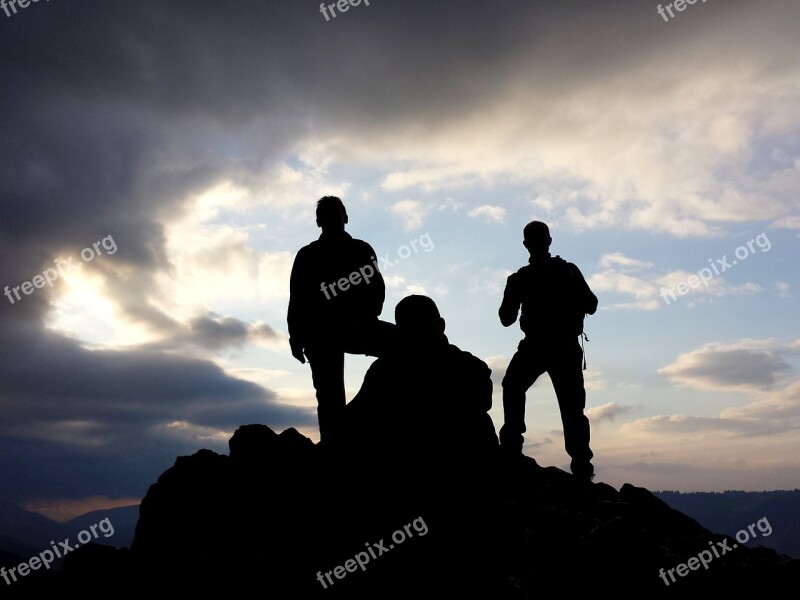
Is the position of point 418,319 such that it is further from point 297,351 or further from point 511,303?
point 511,303

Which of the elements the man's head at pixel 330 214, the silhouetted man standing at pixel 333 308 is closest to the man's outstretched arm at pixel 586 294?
the silhouetted man standing at pixel 333 308

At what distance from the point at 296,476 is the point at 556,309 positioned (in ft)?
20.6

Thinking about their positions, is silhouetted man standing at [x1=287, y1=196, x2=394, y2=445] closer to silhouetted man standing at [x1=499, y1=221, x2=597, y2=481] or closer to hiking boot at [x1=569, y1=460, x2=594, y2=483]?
silhouetted man standing at [x1=499, y1=221, x2=597, y2=481]

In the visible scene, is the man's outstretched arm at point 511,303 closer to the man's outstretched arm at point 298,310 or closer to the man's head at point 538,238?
the man's head at point 538,238

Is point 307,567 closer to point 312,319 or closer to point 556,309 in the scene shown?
point 312,319

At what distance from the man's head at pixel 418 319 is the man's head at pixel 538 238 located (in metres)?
4.64

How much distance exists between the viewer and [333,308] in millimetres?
10641

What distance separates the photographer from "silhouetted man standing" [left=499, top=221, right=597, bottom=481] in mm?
11789

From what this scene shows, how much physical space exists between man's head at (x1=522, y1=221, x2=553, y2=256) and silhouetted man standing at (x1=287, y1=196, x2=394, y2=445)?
3.28m

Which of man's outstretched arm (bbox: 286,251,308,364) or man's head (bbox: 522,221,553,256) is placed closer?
man's outstretched arm (bbox: 286,251,308,364)

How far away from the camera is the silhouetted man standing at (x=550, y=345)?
11789 mm

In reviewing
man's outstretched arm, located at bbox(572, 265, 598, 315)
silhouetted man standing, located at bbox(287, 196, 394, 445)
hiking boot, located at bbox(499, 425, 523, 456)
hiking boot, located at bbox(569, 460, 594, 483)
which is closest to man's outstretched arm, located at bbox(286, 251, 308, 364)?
silhouetted man standing, located at bbox(287, 196, 394, 445)

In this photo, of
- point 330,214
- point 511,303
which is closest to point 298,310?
point 330,214

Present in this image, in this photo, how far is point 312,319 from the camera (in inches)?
425
